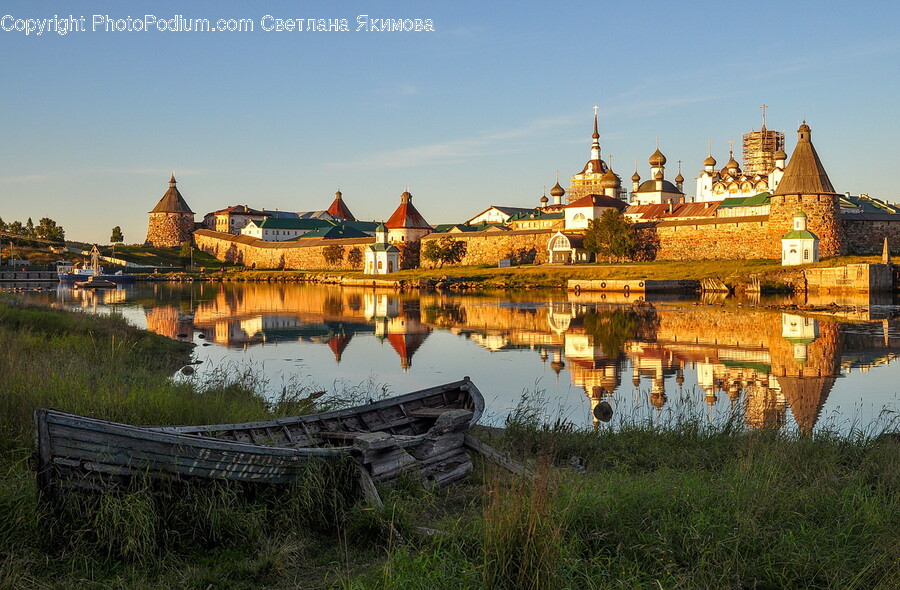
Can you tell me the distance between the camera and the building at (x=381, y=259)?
5806cm

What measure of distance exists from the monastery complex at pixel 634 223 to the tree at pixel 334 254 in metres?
0.08

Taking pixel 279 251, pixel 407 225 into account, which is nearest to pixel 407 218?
pixel 407 225

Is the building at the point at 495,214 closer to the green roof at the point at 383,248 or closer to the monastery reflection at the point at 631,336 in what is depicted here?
the green roof at the point at 383,248

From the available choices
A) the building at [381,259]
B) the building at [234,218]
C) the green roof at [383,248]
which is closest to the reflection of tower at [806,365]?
the building at [381,259]

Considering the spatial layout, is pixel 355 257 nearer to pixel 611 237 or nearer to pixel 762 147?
pixel 611 237

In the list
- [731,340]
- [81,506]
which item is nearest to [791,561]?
[81,506]

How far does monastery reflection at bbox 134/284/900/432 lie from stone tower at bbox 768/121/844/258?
1359 centimetres

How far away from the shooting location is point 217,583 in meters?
3.79

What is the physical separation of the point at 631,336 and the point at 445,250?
41035 mm

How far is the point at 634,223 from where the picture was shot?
52.2 meters

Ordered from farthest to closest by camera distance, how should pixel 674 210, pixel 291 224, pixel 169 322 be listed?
pixel 291 224, pixel 674 210, pixel 169 322

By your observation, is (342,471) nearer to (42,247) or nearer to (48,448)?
(48,448)

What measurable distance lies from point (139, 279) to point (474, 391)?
56.3m

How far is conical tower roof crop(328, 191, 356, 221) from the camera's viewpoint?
301 feet
